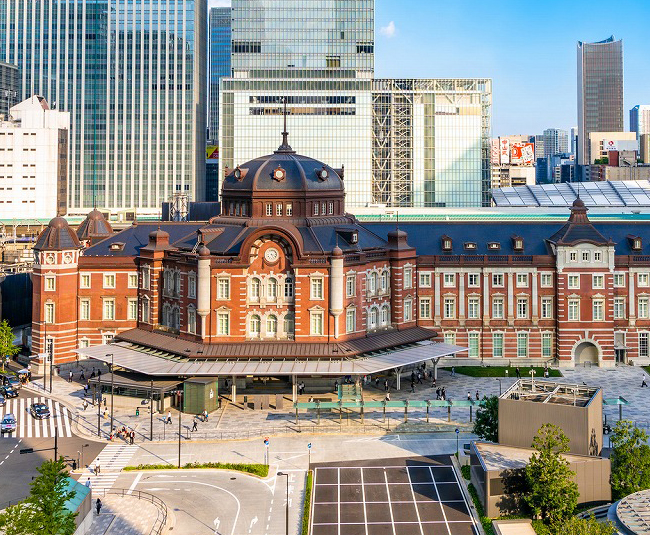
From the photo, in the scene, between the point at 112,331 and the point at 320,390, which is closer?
the point at 320,390

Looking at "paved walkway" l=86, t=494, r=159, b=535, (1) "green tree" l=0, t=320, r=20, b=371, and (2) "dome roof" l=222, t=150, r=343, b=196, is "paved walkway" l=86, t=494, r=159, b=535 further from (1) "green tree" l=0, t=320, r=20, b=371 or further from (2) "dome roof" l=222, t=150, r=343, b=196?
(2) "dome roof" l=222, t=150, r=343, b=196

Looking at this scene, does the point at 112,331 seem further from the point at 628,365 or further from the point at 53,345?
the point at 628,365

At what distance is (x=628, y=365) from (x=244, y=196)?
53641 millimetres

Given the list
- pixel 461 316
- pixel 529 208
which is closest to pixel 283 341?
pixel 461 316

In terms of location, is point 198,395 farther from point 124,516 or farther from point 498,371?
point 498,371

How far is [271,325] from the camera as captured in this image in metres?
105

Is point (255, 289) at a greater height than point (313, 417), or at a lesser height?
greater

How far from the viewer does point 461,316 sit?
393ft

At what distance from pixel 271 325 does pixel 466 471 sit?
3556cm

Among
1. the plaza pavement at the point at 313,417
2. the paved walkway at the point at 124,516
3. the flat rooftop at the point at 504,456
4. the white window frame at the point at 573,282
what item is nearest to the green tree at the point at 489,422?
the flat rooftop at the point at 504,456

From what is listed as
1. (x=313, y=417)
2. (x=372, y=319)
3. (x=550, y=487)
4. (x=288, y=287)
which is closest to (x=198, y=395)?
(x=313, y=417)

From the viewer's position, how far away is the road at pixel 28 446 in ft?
240

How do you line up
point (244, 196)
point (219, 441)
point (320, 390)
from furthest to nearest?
1. point (244, 196)
2. point (320, 390)
3. point (219, 441)

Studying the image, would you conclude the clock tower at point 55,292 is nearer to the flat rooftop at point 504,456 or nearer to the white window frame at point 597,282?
the flat rooftop at point 504,456
